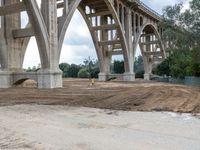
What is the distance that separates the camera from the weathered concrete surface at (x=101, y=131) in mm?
7516

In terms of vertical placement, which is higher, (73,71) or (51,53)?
(51,53)

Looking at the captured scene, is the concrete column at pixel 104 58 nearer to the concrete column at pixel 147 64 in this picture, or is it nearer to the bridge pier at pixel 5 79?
the concrete column at pixel 147 64

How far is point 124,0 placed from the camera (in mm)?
55312

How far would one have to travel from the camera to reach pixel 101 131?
933cm

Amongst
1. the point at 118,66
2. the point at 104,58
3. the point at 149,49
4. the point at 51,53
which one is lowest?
the point at 118,66

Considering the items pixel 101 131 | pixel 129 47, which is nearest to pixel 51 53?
pixel 101 131

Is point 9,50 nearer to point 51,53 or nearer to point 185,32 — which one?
point 51,53

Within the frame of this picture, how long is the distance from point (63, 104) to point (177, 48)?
77.6 feet

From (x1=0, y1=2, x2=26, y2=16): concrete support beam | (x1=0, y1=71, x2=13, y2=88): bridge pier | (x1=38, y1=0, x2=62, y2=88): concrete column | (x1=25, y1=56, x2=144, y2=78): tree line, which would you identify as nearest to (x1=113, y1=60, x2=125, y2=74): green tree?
(x1=25, y1=56, x2=144, y2=78): tree line

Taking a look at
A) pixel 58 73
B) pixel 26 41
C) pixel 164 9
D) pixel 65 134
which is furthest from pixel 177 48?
pixel 65 134

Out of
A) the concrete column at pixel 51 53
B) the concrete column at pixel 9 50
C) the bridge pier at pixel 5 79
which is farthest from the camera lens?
the concrete column at pixel 9 50

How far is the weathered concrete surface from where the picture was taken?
752 cm

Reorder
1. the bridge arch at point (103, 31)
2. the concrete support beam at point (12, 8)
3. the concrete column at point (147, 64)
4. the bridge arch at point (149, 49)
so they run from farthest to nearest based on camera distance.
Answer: the concrete column at point (147, 64), the bridge arch at point (149, 49), the bridge arch at point (103, 31), the concrete support beam at point (12, 8)

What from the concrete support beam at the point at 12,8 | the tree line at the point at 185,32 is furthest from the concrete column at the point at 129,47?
the concrete support beam at the point at 12,8
